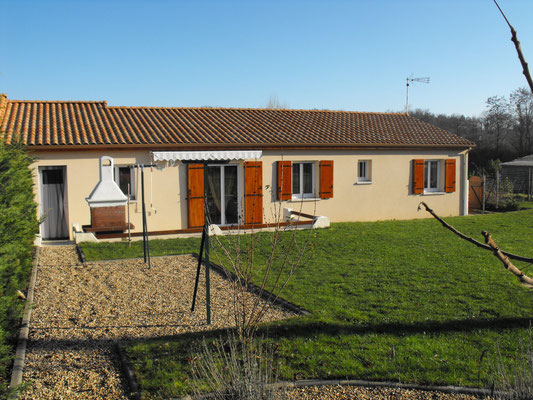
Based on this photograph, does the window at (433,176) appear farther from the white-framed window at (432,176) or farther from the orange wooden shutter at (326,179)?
the orange wooden shutter at (326,179)

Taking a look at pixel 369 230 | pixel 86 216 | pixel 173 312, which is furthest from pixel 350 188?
pixel 173 312

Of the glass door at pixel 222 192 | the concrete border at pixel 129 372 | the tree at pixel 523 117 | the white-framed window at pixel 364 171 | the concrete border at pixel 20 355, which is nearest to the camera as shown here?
the concrete border at pixel 20 355

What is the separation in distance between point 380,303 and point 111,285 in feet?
16.0

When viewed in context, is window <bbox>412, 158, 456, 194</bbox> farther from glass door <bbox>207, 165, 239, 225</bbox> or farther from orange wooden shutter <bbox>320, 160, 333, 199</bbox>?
glass door <bbox>207, 165, 239, 225</bbox>

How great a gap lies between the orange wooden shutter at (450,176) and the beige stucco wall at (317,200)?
28 cm

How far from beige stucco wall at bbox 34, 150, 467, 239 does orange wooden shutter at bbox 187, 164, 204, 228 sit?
21cm

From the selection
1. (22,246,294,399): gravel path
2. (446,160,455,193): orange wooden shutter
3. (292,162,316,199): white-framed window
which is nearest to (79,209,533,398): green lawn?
(22,246,294,399): gravel path

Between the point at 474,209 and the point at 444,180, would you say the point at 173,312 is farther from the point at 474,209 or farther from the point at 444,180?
the point at 474,209

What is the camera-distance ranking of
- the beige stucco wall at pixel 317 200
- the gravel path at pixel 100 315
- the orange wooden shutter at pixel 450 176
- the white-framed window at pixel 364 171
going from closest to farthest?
the gravel path at pixel 100 315
the beige stucco wall at pixel 317 200
the white-framed window at pixel 364 171
the orange wooden shutter at pixel 450 176

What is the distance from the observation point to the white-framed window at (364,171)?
19.5 meters

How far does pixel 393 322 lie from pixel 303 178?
39.6 feet

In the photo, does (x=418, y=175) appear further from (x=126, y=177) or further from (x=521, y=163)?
(x=126, y=177)

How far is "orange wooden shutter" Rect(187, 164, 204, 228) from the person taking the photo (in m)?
16.2

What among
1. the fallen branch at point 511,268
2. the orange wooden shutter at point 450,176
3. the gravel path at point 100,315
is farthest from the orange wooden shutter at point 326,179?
the fallen branch at point 511,268
